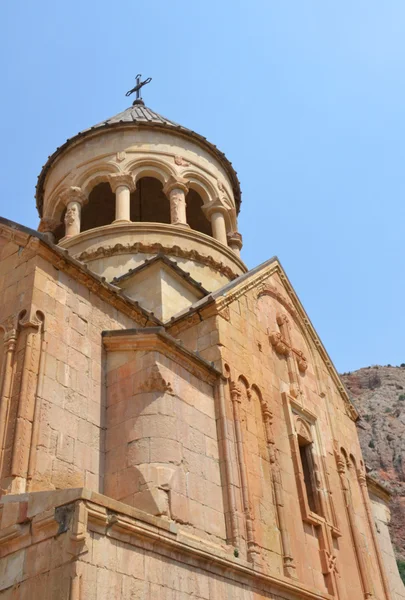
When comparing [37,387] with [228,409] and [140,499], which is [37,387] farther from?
[228,409]

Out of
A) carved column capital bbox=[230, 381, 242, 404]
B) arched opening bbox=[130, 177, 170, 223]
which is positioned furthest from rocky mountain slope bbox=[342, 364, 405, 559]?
carved column capital bbox=[230, 381, 242, 404]

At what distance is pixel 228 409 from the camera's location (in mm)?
8539

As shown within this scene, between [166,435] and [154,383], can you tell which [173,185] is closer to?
[154,383]

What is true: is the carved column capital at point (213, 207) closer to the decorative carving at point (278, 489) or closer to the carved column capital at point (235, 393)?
the decorative carving at point (278, 489)

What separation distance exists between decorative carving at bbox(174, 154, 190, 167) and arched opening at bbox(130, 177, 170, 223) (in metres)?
1.34

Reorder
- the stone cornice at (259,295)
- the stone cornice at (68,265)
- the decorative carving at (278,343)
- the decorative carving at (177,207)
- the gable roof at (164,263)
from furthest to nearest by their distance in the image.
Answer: the decorative carving at (177,207) → the gable roof at (164,263) → the decorative carving at (278,343) → the stone cornice at (259,295) → the stone cornice at (68,265)

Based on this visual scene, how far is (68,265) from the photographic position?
8.05 meters

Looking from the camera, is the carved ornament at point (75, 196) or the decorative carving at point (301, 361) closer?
the decorative carving at point (301, 361)

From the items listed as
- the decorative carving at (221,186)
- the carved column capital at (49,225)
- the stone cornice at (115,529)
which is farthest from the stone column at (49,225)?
the stone cornice at (115,529)

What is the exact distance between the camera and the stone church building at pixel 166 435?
5691 mm

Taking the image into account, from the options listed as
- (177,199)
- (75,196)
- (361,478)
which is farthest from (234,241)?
(361,478)

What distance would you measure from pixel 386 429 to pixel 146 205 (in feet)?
142

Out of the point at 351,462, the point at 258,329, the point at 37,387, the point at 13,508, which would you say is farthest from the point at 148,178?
the point at 13,508

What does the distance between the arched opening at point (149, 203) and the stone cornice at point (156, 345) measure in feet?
26.3
